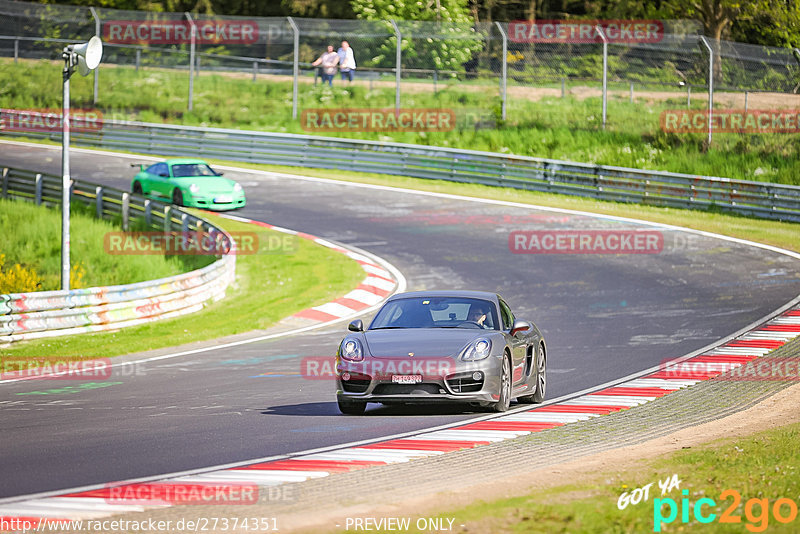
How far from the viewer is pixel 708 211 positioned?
100 ft

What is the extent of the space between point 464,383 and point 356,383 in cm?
106

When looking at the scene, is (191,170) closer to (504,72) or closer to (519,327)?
(504,72)

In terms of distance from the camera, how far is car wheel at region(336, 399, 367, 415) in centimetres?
1163

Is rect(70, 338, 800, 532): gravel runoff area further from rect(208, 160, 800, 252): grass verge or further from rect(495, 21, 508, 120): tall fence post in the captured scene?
rect(495, 21, 508, 120): tall fence post

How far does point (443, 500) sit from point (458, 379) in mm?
3917

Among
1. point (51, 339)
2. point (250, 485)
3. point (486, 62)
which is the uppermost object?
point (486, 62)

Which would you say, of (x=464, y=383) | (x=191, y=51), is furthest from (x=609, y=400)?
(x=191, y=51)

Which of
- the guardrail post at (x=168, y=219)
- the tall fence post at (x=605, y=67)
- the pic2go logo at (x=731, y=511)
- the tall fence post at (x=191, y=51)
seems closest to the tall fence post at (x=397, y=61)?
the tall fence post at (x=605, y=67)

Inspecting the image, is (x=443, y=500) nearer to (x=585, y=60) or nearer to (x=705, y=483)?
(x=705, y=483)

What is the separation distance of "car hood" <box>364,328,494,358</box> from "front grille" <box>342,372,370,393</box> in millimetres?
254

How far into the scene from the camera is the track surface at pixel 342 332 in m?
9.88

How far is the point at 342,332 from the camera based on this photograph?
18406 millimetres

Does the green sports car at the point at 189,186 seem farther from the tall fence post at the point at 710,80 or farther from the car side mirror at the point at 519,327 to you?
the car side mirror at the point at 519,327

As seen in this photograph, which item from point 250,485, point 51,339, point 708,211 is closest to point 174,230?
point 51,339
